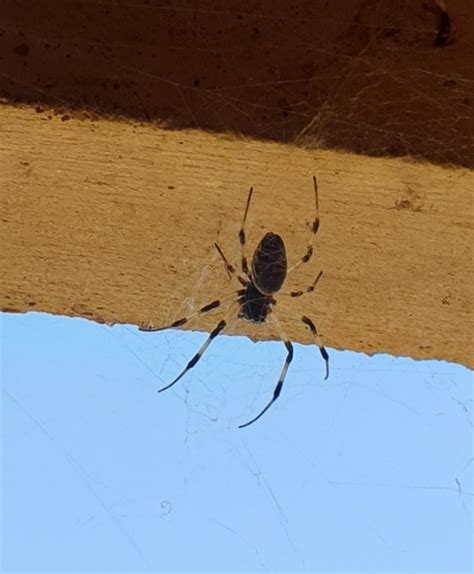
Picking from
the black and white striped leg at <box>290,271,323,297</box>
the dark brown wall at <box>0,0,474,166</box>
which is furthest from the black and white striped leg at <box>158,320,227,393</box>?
the dark brown wall at <box>0,0,474,166</box>

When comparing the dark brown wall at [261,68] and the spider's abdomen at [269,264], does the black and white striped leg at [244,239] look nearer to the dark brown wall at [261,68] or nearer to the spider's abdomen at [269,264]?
the spider's abdomen at [269,264]

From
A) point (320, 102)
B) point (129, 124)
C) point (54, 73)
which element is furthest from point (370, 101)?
point (54, 73)

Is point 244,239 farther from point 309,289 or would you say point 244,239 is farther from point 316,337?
point 316,337

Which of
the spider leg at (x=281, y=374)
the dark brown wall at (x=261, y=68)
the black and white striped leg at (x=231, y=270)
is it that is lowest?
the spider leg at (x=281, y=374)

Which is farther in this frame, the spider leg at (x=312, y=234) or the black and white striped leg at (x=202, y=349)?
the black and white striped leg at (x=202, y=349)

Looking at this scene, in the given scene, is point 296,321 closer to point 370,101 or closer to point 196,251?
point 196,251

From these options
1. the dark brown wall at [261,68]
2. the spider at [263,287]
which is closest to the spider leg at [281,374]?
the spider at [263,287]

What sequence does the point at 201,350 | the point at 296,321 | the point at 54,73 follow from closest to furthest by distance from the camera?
the point at 54,73 → the point at 296,321 → the point at 201,350
